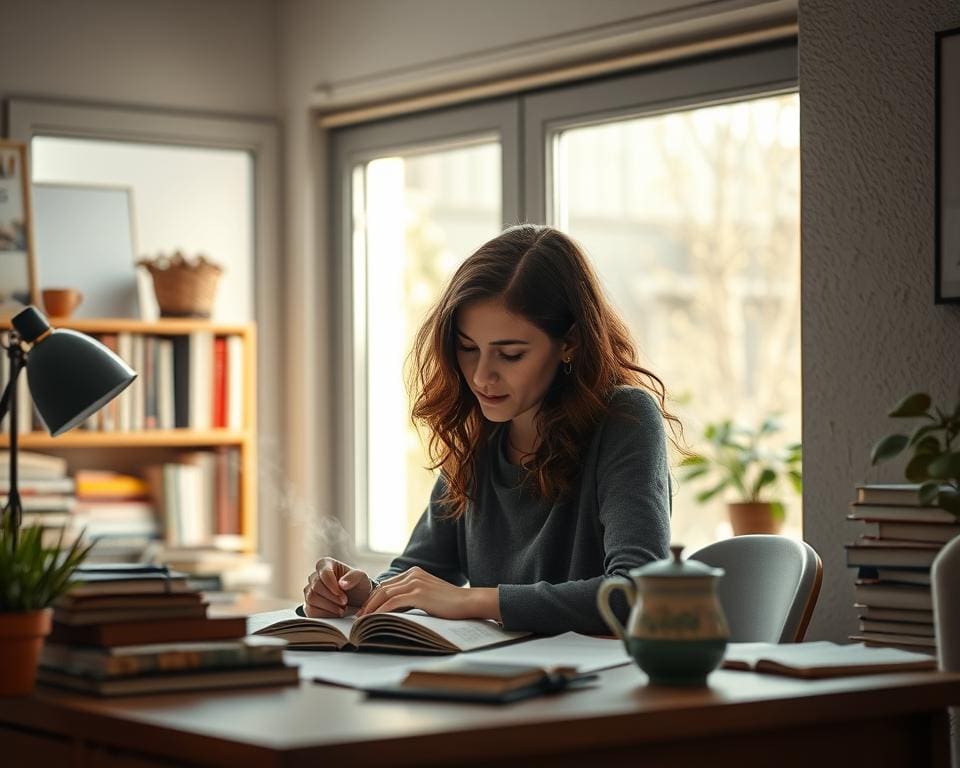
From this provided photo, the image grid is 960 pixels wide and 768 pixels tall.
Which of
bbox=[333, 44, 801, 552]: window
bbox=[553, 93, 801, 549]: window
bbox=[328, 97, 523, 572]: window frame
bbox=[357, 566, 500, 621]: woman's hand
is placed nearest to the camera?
bbox=[357, 566, 500, 621]: woman's hand

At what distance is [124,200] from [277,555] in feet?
3.85

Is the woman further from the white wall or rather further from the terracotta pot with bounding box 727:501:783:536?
the white wall

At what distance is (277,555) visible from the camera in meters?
4.50

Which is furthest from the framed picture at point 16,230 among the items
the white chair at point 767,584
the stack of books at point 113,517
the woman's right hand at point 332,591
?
the white chair at point 767,584

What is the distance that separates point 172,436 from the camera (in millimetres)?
4070

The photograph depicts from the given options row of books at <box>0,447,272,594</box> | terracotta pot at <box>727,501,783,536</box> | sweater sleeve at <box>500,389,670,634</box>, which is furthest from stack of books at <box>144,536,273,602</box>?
sweater sleeve at <box>500,389,670,634</box>

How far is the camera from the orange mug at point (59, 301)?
3.96 m

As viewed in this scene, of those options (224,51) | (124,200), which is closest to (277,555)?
(124,200)

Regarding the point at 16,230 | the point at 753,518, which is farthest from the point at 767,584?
the point at 16,230

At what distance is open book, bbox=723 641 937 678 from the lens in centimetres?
157

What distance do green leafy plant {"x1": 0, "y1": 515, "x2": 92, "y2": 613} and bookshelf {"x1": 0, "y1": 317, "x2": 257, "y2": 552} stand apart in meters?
2.46

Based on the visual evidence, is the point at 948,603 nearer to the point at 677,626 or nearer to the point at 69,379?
the point at 677,626

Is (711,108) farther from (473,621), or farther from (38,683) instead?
(38,683)

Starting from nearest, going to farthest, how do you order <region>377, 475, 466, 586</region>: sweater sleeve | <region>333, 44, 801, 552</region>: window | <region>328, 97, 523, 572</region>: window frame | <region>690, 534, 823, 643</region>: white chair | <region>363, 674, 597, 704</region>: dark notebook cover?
<region>363, 674, 597, 704</region>: dark notebook cover → <region>690, 534, 823, 643</region>: white chair → <region>377, 475, 466, 586</region>: sweater sleeve → <region>333, 44, 801, 552</region>: window → <region>328, 97, 523, 572</region>: window frame
